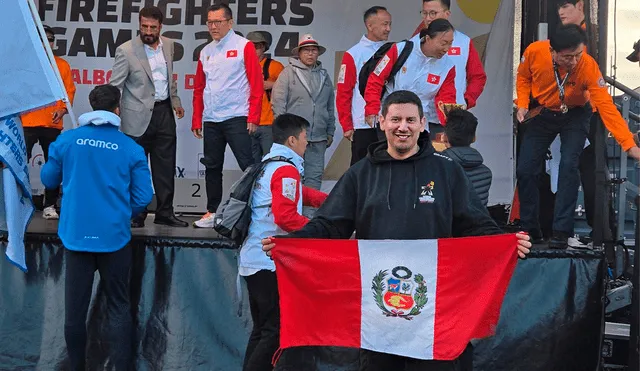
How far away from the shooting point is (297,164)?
5.53 metres

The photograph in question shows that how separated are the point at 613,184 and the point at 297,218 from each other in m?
2.70

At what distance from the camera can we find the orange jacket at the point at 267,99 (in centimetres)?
864

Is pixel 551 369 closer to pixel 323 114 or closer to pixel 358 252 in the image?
pixel 358 252

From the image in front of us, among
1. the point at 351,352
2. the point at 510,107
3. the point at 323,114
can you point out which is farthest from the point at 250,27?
the point at 351,352

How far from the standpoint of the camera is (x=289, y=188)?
17.6 ft

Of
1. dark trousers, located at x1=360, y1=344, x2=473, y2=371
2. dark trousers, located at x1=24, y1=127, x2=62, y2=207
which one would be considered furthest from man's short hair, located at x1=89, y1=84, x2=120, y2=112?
dark trousers, located at x1=24, y1=127, x2=62, y2=207

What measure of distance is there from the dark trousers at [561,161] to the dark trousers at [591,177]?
0.28 ft

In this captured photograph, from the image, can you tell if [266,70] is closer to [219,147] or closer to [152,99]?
[219,147]

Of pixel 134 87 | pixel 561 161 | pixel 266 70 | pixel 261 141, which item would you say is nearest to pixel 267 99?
pixel 266 70

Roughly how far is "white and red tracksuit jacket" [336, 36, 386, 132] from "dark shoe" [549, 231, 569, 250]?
76.7 inches

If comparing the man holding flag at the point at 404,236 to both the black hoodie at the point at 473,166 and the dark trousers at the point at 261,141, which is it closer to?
the black hoodie at the point at 473,166

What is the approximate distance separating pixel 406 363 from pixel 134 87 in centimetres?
388

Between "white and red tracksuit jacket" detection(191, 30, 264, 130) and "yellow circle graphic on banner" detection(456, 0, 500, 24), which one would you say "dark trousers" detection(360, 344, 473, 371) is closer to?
"white and red tracksuit jacket" detection(191, 30, 264, 130)

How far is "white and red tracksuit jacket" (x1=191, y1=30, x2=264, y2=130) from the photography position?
25.0ft
